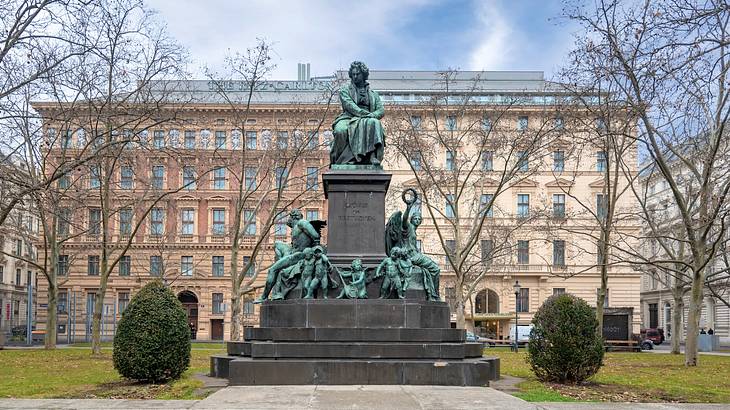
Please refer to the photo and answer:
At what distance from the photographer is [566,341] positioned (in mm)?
13781

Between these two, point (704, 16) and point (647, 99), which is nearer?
point (704, 16)

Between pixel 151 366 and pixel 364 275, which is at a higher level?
pixel 364 275

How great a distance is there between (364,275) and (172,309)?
12.2 feet

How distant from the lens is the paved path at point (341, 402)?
31.6 feet

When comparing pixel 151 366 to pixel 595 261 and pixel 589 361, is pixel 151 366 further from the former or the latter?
pixel 595 261

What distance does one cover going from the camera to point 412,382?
12602 millimetres

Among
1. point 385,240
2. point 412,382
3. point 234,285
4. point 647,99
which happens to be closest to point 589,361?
point 412,382

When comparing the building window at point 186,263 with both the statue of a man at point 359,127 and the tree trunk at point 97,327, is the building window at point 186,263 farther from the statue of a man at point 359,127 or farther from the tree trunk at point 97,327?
the statue of a man at point 359,127

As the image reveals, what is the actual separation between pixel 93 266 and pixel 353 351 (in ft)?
169

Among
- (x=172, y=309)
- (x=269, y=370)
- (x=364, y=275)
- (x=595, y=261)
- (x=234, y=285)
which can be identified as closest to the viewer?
(x=269, y=370)

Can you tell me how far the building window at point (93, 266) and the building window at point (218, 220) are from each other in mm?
9523

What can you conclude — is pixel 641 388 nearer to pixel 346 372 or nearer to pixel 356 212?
pixel 346 372

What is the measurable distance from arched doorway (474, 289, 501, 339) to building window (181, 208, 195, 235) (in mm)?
23709

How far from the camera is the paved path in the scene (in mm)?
9617
